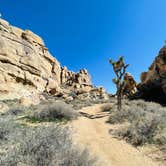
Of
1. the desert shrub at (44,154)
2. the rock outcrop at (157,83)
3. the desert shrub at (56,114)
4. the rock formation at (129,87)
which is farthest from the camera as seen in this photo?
the rock formation at (129,87)

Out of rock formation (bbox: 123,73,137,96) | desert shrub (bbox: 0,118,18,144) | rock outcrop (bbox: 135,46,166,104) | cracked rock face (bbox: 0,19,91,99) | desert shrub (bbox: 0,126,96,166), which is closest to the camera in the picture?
desert shrub (bbox: 0,126,96,166)

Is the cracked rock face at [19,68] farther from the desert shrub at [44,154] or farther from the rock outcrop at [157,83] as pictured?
the desert shrub at [44,154]

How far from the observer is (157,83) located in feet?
94.6

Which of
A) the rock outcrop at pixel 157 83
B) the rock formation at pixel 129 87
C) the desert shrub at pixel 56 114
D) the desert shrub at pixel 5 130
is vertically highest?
the rock formation at pixel 129 87

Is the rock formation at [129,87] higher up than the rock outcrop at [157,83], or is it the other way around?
the rock formation at [129,87]

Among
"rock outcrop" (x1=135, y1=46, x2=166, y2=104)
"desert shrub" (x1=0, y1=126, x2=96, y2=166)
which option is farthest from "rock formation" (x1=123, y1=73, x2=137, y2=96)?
"desert shrub" (x1=0, y1=126, x2=96, y2=166)

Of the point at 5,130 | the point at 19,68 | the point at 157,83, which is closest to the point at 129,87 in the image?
the point at 157,83

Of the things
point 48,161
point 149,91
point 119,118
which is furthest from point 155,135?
point 149,91

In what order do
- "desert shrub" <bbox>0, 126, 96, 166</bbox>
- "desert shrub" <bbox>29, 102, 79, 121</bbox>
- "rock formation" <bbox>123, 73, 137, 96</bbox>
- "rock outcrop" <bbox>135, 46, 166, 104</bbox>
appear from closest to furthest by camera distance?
"desert shrub" <bbox>0, 126, 96, 166</bbox> < "desert shrub" <bbox>29, 102, 79, 121</bbox> < "rock outcrop" <bbox>135, 46, 166, 104</bbox> < "rock formation" <bbox>123, 73, 137, 96</bbox>

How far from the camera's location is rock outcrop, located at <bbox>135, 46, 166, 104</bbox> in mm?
27516

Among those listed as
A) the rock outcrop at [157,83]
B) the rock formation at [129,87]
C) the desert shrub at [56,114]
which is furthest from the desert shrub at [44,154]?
the rock formation at [129,87]

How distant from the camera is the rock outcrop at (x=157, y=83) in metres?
27.5

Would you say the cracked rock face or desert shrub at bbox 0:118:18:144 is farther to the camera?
the cracked rock face

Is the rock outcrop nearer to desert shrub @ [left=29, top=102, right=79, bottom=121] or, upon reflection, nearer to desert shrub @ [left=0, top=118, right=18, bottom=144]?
desert shrub @ [left=29, top=102, right=79, bottom=121]
